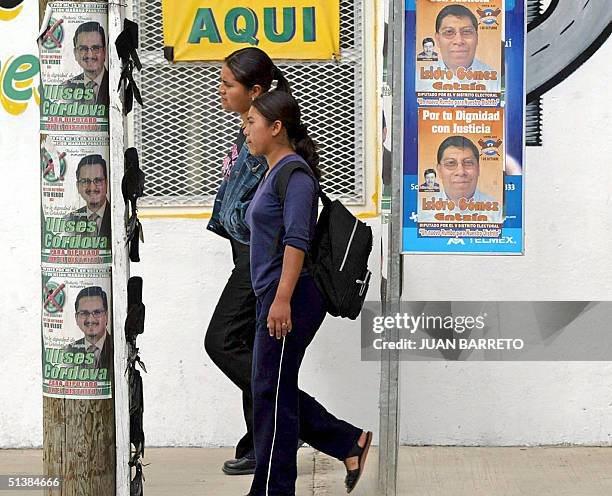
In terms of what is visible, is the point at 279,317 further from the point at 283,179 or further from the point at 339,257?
the point at 283,179

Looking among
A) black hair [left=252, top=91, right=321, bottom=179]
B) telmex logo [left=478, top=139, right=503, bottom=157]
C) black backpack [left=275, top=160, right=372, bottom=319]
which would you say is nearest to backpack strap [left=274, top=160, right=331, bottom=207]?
black backpack [left=275, top=160, right=372, bottom=319]

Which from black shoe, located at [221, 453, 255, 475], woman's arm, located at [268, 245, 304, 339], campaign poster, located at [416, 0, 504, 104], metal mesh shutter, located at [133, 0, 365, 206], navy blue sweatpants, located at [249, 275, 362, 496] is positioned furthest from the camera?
metal mesh shutter, located at [133, 0, 365, 206]

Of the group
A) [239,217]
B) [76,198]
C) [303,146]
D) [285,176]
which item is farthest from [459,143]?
[76,198]

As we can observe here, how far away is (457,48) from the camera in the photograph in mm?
5207

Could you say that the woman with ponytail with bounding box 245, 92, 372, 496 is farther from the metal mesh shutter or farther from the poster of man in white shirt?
the metal mesh shutter

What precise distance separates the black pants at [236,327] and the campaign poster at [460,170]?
2.77 ft

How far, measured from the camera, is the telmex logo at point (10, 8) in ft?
19.9

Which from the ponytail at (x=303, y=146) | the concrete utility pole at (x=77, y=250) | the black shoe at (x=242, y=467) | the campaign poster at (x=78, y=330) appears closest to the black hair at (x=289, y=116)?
the ponytail at (x=303, y=146)

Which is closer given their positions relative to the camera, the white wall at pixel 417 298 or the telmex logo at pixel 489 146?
the telmex logo at pixel 489 146

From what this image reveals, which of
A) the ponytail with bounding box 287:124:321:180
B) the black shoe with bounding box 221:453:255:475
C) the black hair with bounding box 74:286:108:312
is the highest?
the ponytail with bounding box 287:124:321:180

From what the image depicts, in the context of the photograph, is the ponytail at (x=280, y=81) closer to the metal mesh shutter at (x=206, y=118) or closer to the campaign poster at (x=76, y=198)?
the metal mesh shutter at (x=206, y=118)

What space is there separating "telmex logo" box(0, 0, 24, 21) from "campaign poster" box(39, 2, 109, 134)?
6.06 feet

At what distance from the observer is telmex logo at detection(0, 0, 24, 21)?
605 cm

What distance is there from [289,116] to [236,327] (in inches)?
43.4
